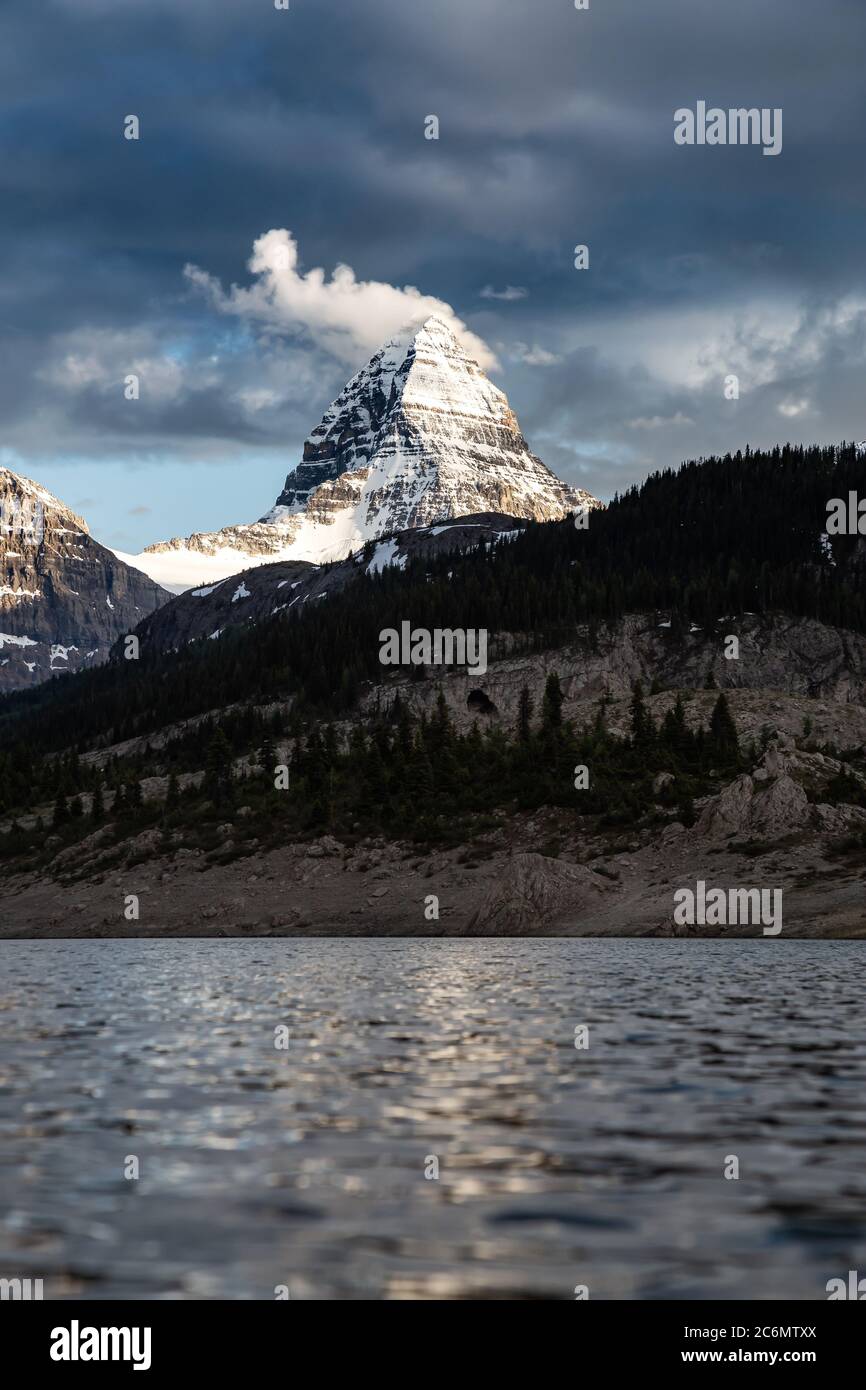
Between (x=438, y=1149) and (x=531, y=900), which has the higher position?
(x=438, y=1149)

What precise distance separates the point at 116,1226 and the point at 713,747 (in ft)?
483

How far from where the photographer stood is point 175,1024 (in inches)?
1625

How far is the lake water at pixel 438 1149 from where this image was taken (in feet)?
48.2

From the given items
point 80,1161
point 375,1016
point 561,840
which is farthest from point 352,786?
point 80,1161

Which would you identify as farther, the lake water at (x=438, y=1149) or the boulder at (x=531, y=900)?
the boulder at (x=531, y=900)

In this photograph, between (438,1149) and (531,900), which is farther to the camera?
(531,900)

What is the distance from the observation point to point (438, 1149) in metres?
20.8

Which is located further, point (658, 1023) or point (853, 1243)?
point (658, 1023)

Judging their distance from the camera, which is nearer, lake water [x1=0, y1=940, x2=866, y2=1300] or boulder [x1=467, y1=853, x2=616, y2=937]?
lake water [x1=0, y1=940, x2=866, y2=1300]

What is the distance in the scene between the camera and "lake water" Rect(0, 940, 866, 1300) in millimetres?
14680

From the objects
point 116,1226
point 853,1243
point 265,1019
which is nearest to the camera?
point 853,1243

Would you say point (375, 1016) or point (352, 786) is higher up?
point (352, 786)
